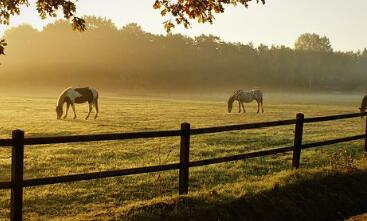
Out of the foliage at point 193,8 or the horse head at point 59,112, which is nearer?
the foliage at point 193,8

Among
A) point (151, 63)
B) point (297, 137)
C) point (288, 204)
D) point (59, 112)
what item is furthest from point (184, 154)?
point (151, 63)

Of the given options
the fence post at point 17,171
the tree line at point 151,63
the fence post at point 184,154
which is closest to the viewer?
the fence post at point 17,171

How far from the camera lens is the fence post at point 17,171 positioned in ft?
22.3

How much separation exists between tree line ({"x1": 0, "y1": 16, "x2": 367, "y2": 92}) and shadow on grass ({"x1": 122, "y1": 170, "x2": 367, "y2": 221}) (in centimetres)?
8561

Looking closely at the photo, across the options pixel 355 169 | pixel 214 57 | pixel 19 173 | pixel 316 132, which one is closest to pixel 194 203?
pixel 19 173

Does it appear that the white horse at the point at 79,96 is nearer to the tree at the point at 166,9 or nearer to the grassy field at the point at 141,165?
the grassy field at the point at 141,165

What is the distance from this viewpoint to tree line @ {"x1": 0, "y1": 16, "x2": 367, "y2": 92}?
327ft

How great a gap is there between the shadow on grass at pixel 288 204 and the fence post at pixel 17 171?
153 centimetres

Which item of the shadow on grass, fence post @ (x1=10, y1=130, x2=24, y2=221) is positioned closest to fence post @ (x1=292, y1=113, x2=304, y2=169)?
Answer: the shadow on grass

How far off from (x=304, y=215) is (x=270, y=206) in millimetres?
748

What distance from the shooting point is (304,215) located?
30.6 ft

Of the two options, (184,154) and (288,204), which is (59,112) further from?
(288,204)

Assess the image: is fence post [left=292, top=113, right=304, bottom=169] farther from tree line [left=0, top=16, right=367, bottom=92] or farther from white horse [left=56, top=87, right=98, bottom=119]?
tree line [left=0, top=16, right=367, bottom=92]

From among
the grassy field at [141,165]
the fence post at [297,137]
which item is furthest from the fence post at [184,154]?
the fence post at [297,137]
